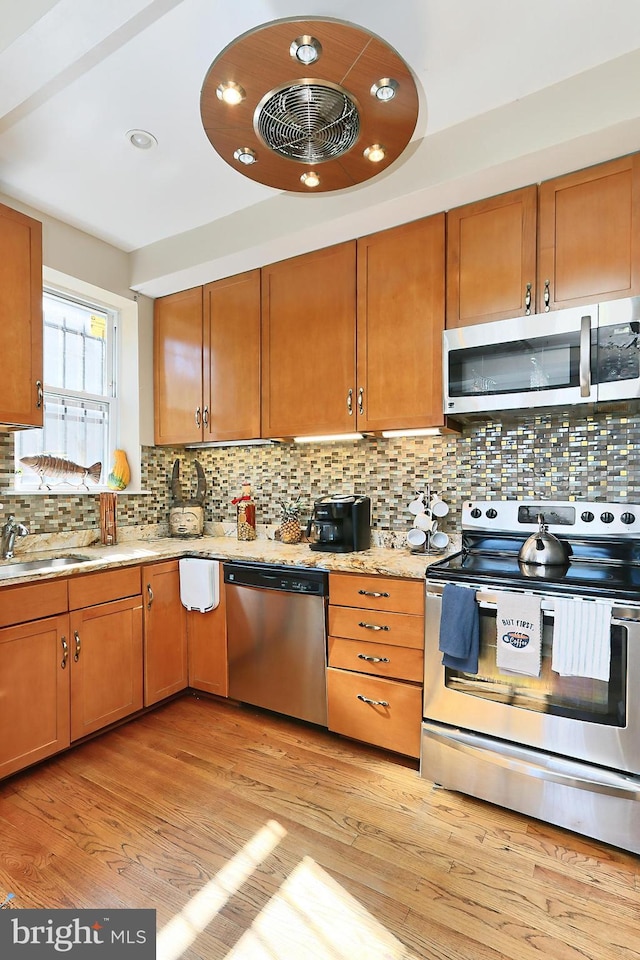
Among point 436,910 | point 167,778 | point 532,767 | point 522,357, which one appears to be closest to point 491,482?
point 522,357

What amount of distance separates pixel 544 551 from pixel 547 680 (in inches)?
20.2

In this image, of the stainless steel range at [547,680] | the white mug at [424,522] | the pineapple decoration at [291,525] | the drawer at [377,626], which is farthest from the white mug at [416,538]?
the pineapple decoration at [291,525]

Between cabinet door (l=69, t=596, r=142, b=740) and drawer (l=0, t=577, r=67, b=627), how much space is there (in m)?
0.11

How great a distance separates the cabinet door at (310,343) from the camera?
2.62m

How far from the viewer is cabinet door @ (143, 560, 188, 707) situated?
2.64m

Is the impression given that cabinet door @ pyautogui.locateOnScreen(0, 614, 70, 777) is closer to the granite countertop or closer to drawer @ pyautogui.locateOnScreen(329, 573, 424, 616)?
the granite countertop

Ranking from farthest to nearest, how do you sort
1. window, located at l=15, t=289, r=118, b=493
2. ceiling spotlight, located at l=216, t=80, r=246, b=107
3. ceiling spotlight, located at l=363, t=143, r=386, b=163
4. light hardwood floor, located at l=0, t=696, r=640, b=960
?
window, located at l=15, t=289, r=118, b=493 → ceiling spotlight, located at l=363, t=143, r=386, b=163 → light hardwood floor, located at l=0, t=696, r=640, b=960 → ceiling spotlight, located at l=216, t=80, r=246, b=107

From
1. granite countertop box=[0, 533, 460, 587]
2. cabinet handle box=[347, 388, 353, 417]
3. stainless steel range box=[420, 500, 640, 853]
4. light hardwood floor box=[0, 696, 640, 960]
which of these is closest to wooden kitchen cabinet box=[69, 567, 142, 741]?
granite countertop box=[0, 533, 460, 587]

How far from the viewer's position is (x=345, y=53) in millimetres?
1189

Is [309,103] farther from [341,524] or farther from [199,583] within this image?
[199,583]

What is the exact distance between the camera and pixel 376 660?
2.22 metres

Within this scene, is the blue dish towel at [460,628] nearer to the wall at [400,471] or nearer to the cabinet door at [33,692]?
the wall at [400,471]

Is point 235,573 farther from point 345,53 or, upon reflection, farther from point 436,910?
point 345,53

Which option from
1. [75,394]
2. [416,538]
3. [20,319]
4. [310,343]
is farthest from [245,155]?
→ [75,394]
